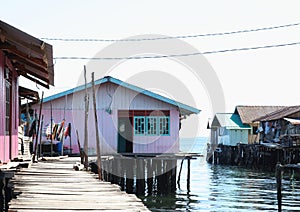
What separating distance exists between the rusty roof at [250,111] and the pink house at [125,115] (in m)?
29.8

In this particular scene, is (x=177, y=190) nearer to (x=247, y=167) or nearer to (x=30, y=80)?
(x=30, y=80)

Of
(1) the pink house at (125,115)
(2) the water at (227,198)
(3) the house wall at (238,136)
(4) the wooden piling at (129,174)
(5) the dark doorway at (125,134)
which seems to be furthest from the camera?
(3) the house wall at (238,136)

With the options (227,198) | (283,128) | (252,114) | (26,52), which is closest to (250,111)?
(252,114)

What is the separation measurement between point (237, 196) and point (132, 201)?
1759 centimetres

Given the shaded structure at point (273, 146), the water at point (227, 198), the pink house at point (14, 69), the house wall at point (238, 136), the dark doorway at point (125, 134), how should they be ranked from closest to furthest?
the pink house at point (14, 69)
the water at point (227, 198)
the dark doorway at point (125, 134)
the shaded structure at point (273, 146)
the house wall at point (238, 136)

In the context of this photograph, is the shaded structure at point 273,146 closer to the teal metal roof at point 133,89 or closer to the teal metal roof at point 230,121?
the teal metal roof at point 230,121

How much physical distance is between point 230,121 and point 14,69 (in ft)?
135

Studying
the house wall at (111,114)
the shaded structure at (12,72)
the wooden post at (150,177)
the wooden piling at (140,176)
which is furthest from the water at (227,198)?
the shaded structure at (12,72)

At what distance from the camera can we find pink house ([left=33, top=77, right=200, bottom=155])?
82.8ft

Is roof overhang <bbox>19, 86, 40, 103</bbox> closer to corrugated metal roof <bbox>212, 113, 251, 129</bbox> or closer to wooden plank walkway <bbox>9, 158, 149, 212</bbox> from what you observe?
wooden plank walkway <bbox>9, 158, 149, 212</bbox>

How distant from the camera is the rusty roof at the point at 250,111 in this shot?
180 feet

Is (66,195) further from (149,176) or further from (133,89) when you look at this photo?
(149,176)

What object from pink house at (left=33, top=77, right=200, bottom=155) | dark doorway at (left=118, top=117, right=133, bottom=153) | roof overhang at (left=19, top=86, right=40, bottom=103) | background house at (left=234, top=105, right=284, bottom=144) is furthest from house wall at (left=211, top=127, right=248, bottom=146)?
roof overhang at (left=19, top=86, right=40, bottom=103)

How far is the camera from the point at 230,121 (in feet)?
183
